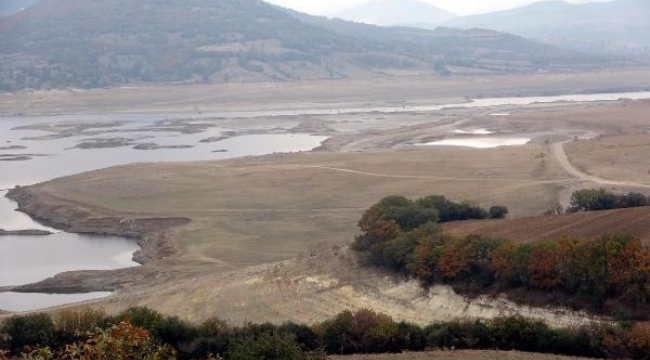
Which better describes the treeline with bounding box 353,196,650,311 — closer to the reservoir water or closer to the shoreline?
the shoreline

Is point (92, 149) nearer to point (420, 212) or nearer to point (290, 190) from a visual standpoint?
point (290, 190)

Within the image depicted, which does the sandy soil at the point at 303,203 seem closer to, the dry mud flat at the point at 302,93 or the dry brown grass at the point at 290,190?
the dry brown grass at the point at 290,190

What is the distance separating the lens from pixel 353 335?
2434 centimetres

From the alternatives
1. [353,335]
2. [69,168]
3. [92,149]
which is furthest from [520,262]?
[92,149]

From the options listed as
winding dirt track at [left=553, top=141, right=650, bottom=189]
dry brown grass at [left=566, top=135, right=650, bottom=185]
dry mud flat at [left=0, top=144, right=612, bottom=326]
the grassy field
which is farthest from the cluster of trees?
the grassy field

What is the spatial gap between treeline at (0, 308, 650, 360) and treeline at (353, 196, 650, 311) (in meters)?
1.69

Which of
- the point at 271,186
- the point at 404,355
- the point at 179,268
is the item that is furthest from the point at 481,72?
the point at 404,355

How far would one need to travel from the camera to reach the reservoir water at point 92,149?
137ft

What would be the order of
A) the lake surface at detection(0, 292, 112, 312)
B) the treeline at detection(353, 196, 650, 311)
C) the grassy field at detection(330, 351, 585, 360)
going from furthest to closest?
1. the lake surface at detection(0, 292, 112, 312)
2. the treeline at detection(353, 196, 650, 311)
3. the grassy field at detection(330, 351, 585, 360)

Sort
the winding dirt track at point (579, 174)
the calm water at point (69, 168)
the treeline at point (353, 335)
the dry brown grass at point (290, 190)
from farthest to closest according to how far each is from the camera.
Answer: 1. the winding dirt track at point (579, 174)
2. the dry brown grass at point (290, 190)
3. the calm water at point (69, 168)
4. the treeline at point (353, 335)

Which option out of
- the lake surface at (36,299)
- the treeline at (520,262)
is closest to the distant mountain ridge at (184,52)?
the lake surface at (36,299)

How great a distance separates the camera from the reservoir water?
41.8 metres

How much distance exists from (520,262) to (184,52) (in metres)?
147

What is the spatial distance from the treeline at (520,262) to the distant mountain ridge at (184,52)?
406 feet
